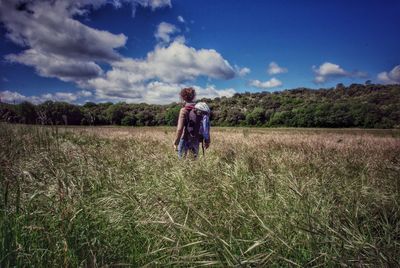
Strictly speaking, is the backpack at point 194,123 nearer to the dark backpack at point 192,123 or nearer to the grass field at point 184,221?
the dark backpack at point 192,123

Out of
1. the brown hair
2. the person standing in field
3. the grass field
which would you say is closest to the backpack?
the person standing in field

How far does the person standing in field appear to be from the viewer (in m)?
6.73

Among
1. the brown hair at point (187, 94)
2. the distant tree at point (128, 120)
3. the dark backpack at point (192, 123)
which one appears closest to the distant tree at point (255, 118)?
the distant tree at point (128, 120)

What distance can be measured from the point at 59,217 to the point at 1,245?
0.52 meters

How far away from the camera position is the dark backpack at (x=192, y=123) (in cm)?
678

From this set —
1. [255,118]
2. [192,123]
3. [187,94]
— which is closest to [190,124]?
[192,123]

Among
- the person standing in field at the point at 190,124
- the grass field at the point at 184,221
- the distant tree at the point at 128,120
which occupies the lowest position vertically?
the distant tree at the point at 128,120

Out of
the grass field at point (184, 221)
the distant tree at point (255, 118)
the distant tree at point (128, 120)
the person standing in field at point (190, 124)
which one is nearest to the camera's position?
the grass field at point (184, 221)

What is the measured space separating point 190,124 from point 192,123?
61 mm

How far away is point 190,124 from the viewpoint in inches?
269

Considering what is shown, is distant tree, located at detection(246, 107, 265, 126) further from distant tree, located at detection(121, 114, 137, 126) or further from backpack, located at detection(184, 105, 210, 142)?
backpack, located at detection(184, 105, 210, 142)

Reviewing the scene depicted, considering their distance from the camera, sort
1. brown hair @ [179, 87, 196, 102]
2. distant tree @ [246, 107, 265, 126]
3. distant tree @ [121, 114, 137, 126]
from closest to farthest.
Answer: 1. brown hair @ [179, 87, 196, 102]
2. distant tree @ [121, 114, 137, 126]
3. distant tree @ [246, 107, 265, 126]

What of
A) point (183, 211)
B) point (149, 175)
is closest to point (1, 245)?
point (183, 211)

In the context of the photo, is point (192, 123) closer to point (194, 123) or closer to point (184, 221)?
point (194, 123)
